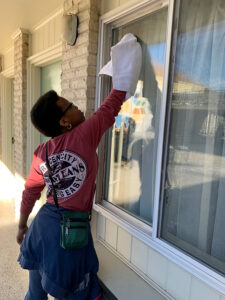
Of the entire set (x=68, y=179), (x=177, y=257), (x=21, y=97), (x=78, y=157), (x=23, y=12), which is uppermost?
(x=23, y=12)

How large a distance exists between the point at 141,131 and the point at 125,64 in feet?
2.43

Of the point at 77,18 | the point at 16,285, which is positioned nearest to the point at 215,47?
the point at 77,18

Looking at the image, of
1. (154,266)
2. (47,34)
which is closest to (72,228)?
(154,266)

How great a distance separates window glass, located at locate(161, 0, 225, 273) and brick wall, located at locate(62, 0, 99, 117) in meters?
0.84

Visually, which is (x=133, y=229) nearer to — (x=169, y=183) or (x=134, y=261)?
(x=134, y=261)

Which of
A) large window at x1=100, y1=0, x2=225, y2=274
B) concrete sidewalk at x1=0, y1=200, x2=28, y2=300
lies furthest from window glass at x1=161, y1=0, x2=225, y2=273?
concrete sidewalk at x1=0, y1=200, x2=28, y2=300

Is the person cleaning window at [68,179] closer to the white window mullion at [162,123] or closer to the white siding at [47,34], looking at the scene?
the white window mullion at [162,123]

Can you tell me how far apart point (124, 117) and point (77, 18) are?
38.7 inches

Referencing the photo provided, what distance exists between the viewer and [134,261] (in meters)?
2.01

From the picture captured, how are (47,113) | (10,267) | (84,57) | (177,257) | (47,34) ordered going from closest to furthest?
(47,113) < (177,257) < (84,57) < (10,267) < (47,34)

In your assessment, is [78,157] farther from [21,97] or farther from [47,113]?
[21,97]

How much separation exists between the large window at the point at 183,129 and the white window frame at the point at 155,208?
0.04 ft

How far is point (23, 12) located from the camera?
303cm

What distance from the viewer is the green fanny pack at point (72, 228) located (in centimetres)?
130
